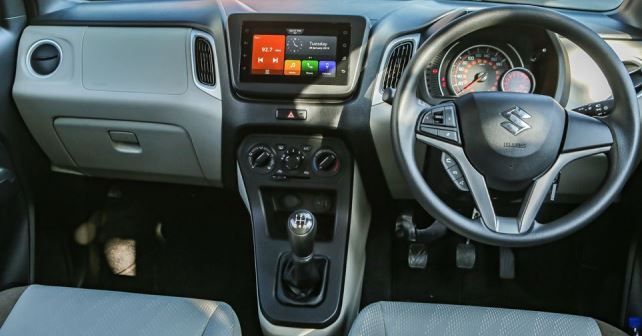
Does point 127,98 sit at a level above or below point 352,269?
above

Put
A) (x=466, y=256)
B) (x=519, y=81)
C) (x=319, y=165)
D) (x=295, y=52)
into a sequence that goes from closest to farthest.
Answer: (x=519, y=81)
(x=295, y=52)
(x=319, y=165)
(x=466, y=256)

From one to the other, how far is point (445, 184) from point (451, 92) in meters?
0.25

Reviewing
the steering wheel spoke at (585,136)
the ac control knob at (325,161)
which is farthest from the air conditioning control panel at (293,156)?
the steering wheel spoke at (585,136)

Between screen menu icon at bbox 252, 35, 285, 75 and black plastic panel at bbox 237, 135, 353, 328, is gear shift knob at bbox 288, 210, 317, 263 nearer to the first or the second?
black plastic panel at bbox 237, 135, 353, 328

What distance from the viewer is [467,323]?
1.54 metres

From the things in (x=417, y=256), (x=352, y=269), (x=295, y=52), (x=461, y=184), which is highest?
(x=295, y=52)

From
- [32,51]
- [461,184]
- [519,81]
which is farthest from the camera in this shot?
[32,51]

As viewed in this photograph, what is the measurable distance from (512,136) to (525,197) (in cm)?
15

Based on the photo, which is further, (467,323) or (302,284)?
(302,284)

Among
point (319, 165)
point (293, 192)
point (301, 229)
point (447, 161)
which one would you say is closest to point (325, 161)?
point (319, 165)

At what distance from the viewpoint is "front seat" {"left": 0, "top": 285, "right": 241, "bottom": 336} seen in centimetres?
151

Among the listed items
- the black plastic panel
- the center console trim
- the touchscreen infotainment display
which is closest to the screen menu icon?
the touchscreen infotainment display

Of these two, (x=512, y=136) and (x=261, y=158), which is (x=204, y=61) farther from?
(x=512, y=136)

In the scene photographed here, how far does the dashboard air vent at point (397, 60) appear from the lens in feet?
6.10
